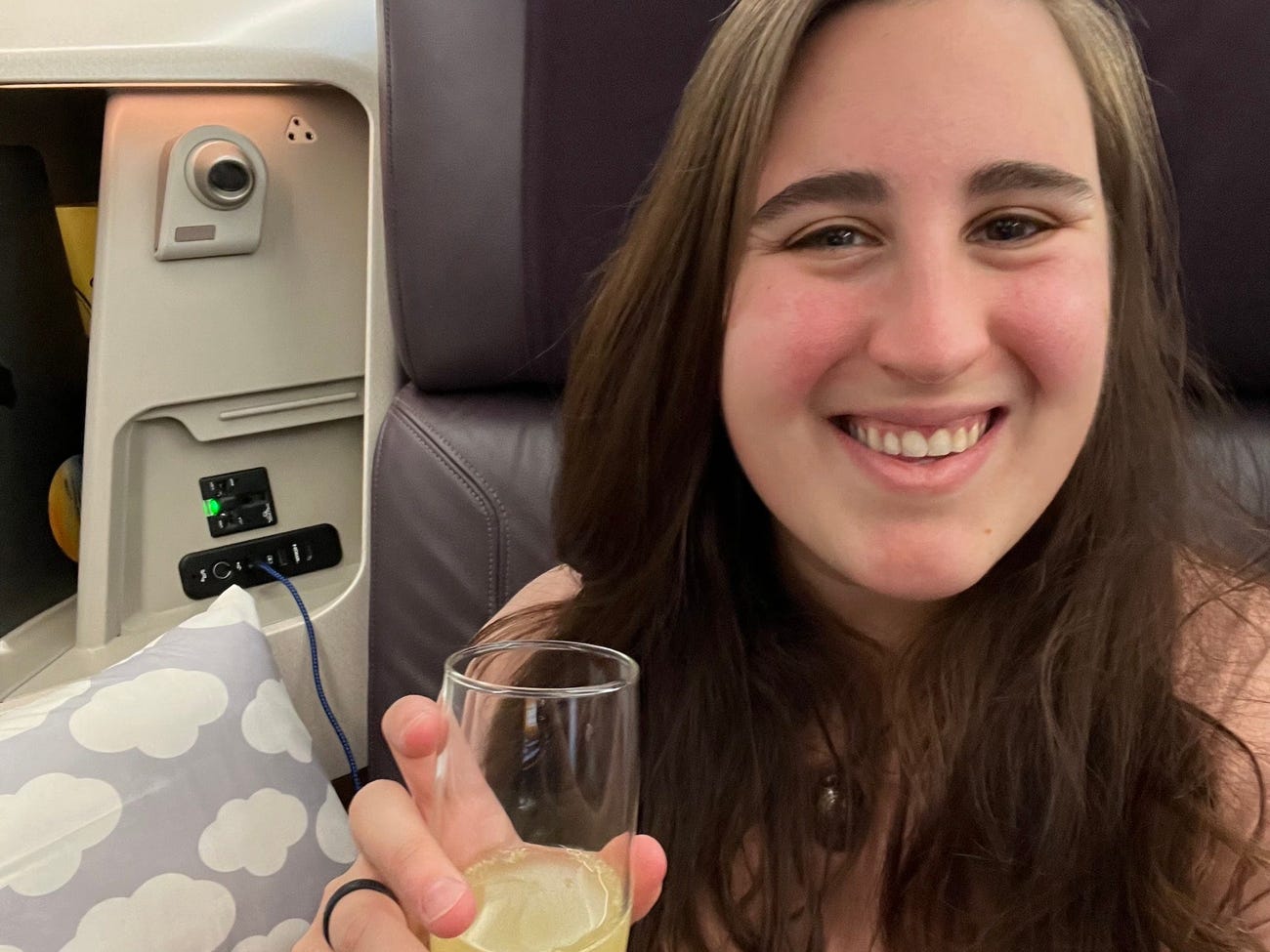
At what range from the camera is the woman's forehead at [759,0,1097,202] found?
2.23ft

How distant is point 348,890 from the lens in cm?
63

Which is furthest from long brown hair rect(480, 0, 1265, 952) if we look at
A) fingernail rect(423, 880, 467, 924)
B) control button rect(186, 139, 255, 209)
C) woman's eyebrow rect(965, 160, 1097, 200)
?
control button rect(186, 139, 255, 209)

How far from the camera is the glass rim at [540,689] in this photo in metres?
0.47

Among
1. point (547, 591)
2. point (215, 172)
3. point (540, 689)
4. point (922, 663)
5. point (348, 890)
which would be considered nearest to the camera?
point (540, 689)

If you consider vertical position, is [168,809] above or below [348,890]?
below

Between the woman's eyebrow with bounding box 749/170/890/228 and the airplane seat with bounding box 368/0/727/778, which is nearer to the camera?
the woman's eyebrow with bounding box 749/170/890/228

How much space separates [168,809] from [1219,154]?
1095 millimetres

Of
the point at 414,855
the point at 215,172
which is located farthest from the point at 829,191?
the point at 215,172

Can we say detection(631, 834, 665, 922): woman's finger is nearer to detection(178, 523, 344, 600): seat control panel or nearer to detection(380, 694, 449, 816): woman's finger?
detection(380, 694, 449, 816): woman's finger

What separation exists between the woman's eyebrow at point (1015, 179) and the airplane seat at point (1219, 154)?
1.06 feet

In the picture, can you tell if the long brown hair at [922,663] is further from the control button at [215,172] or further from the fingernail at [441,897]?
the control button at [215,172]

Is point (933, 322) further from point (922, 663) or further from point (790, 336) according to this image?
point (922, 663)

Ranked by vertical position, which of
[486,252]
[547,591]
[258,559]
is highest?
[486,252]

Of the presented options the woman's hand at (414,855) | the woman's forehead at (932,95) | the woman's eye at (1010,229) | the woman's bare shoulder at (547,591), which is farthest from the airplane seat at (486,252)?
the woman's hand at (414,855)
